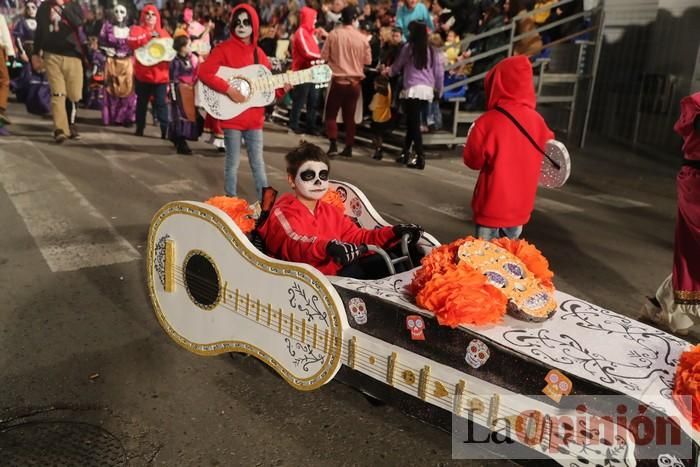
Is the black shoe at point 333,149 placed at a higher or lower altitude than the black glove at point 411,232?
lower

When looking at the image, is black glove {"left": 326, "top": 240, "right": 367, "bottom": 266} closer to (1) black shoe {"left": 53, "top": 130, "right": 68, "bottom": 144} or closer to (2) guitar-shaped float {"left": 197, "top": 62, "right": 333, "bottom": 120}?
(2) guitar-shaped float {"left": 197, "top": 62, "right": 333, "bottom": 120}

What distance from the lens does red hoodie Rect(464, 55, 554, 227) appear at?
3.86 metres

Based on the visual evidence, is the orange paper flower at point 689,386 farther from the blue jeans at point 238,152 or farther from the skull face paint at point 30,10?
the skull face paint at point 30,10

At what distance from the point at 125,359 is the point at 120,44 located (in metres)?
8.34

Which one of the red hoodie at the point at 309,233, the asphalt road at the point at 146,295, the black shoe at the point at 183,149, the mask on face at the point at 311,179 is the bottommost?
the asphalt road at the point at 146,295

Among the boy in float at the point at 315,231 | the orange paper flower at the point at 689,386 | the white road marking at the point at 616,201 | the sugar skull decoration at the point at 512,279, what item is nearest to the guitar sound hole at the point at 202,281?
the boy in float at the point at 315,231

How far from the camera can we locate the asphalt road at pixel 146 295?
9.27 ft

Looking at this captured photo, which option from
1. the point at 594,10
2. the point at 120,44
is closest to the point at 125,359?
the point at 120,44

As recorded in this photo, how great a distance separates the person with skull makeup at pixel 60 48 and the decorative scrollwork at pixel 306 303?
294 inches

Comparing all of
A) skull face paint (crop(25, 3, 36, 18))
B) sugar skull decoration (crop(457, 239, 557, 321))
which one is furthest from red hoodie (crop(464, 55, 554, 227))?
skull face paint (crop(25, 3, 36, 18))

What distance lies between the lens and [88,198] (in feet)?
21.3

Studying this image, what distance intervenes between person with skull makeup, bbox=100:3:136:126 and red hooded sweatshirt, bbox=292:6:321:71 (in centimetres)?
277

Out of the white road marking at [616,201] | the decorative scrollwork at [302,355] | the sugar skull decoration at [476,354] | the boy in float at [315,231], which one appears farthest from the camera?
the white road marking at [616,201]

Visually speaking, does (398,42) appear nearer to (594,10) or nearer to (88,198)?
(594,10)
